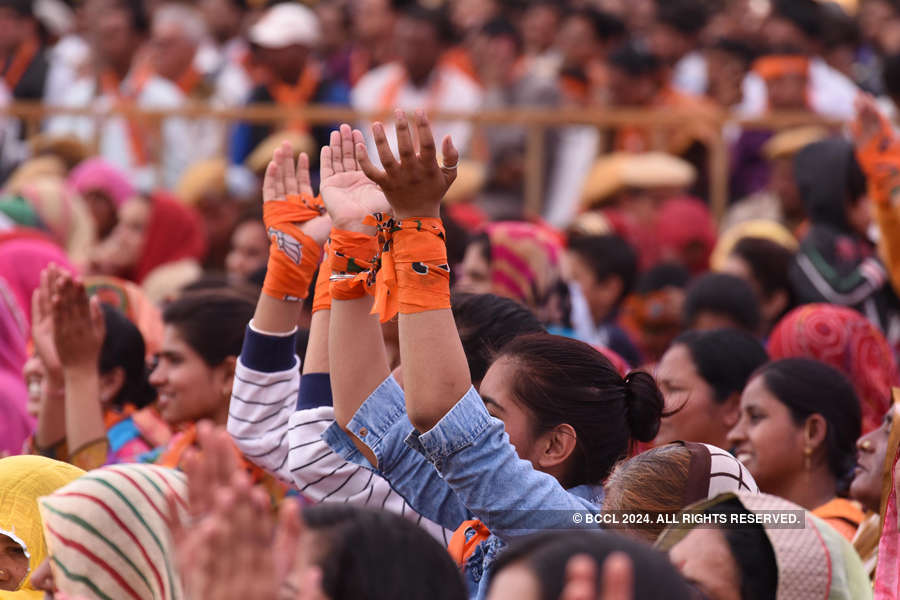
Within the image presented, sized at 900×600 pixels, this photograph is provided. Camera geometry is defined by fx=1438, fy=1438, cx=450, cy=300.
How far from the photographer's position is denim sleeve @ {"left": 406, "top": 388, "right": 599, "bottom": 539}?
2.42m

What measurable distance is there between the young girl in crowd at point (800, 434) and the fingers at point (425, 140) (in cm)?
168

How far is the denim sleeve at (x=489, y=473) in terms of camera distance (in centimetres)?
242

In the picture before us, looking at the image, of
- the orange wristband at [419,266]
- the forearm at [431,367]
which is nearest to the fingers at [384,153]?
the orange wristband at [419,266]

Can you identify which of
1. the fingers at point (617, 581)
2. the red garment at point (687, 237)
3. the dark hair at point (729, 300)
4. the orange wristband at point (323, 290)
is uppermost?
the fingers at point (617, 581)

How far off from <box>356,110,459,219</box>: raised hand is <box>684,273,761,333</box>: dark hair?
3.10m

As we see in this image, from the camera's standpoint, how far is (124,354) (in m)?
4.46

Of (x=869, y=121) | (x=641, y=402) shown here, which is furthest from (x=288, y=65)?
(x=641, y=402)

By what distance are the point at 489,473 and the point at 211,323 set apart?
187 cm

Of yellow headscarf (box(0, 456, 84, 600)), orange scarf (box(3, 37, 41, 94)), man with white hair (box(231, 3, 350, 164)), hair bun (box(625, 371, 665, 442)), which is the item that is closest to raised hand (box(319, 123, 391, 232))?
hair bun (box(625, 371, 665, 442))

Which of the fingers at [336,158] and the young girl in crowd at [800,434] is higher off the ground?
the fingers at [336,158]

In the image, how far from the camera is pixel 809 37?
10.0 meters

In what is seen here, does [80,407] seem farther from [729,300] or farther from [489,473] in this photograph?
[729,300]

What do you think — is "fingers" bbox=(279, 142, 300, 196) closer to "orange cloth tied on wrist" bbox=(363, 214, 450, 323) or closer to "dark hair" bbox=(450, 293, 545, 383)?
"dark hair" bbox=(450, 293, 545, 383)

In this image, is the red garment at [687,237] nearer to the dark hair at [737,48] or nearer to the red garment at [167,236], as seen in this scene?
the red garment at [167,236]
